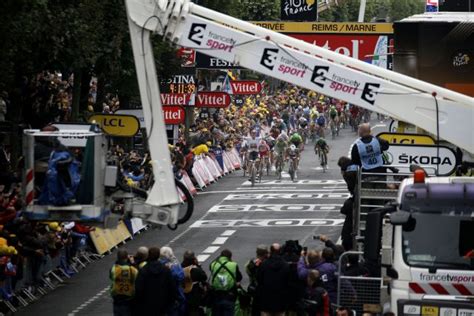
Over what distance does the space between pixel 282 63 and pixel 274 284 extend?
441 centimetres

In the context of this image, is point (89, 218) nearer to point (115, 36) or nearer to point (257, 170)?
point (115, 36)

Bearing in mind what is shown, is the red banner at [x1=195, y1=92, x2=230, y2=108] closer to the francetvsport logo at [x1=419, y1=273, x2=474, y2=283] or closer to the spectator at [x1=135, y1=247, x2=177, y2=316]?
the spectator at [x1=135, y1=247, x2=177, y2=316]

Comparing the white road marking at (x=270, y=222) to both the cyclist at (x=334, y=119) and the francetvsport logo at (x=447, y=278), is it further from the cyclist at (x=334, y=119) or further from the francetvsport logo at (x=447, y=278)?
the cyclist at (x=334, y=119)

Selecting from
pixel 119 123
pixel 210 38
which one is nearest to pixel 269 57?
pixel 210 38

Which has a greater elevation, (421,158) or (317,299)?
(421,158)

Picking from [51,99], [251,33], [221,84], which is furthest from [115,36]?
[221,84]

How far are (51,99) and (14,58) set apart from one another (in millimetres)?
8204

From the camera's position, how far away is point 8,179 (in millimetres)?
28828

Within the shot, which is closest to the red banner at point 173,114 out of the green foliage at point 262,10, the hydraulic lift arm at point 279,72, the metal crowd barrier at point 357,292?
the metal crowd barrier at point 357,292

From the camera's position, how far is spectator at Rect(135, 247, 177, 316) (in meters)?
21.7

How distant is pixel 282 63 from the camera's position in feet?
60.9

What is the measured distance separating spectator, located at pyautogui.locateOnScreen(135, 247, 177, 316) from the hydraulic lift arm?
3361 mm

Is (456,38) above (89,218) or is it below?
above

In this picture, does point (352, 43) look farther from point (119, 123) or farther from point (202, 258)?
point (202, 258)
